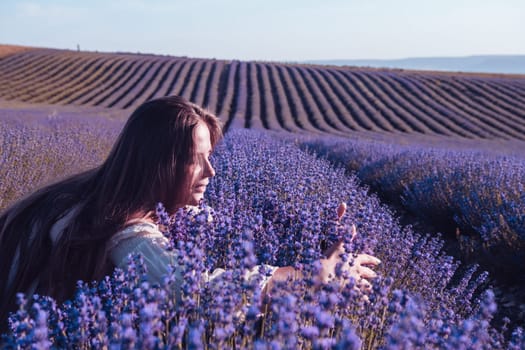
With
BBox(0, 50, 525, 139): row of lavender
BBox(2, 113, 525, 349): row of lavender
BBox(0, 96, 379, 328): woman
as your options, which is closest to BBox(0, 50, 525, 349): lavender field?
BBox(2, 113, 525, 349): row of lavender

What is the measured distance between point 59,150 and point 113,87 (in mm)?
20644

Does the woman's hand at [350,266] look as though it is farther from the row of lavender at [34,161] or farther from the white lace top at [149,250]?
the row of lavender at [34,161]

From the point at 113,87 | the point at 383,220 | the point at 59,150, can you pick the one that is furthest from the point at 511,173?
the point at 113,87

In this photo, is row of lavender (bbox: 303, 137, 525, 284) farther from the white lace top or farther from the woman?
the white lace top

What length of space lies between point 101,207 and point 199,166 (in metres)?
0.40

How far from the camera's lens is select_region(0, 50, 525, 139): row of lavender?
1909cm

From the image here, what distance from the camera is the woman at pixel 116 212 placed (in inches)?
70.5

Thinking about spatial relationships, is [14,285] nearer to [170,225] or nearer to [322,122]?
[170,225]

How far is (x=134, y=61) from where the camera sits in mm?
31812

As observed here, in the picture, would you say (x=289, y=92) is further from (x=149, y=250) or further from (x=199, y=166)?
(x=149, y=250)

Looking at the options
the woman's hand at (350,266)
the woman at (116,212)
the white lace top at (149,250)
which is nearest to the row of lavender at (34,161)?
the woman at (116,212)

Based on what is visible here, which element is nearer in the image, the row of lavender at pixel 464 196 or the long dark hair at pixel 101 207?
the long dark hair at pixel 101 207

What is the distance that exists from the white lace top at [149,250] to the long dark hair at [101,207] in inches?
1.6

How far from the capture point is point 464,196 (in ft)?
14.9
